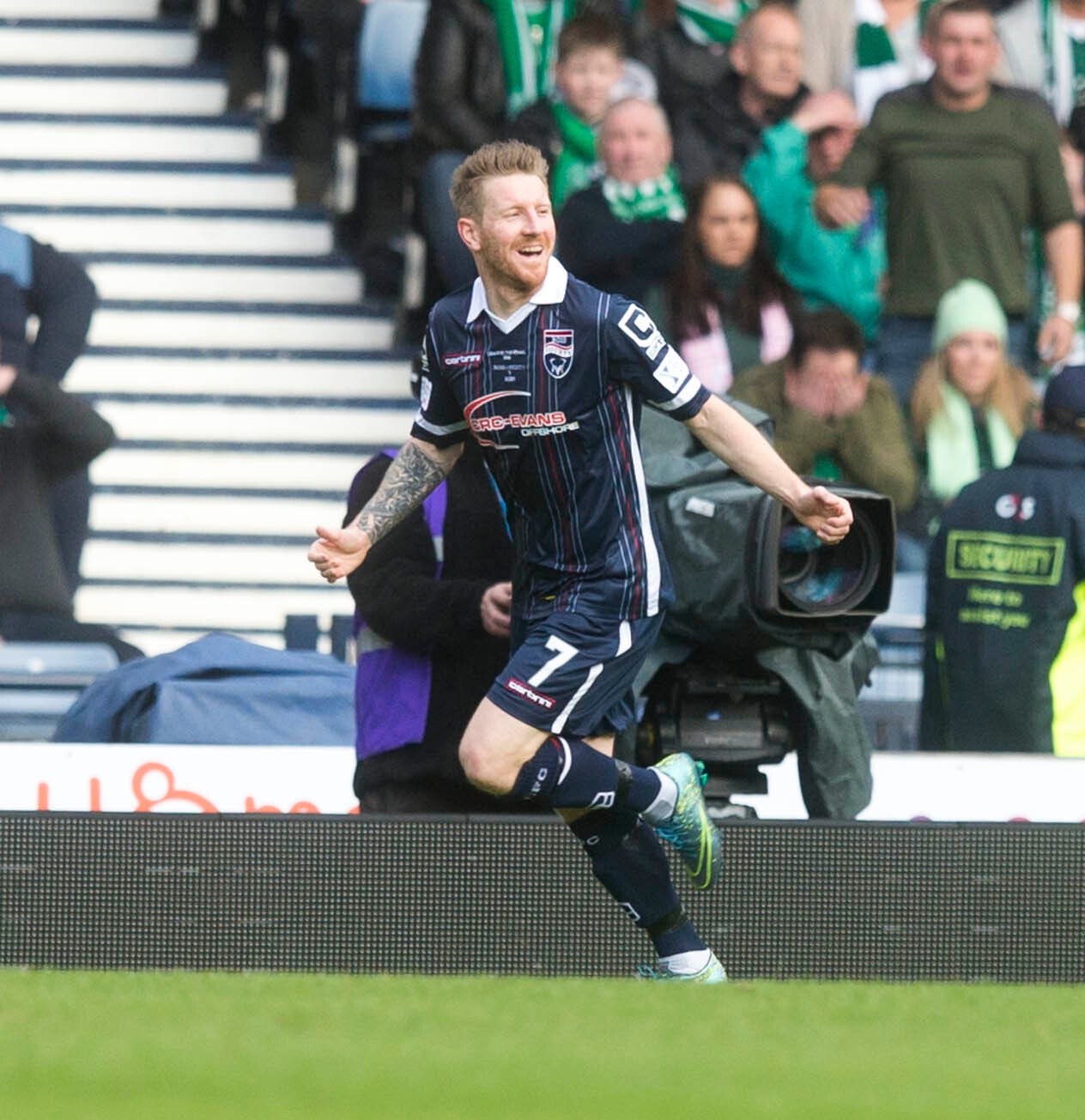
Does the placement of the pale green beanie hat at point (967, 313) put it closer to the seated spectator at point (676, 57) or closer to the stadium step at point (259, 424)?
the seated spectator at point (676, 57)

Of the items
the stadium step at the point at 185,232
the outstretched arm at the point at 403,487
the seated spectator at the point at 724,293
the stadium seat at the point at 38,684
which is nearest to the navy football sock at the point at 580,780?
the outstretched arm at the point at 403,487

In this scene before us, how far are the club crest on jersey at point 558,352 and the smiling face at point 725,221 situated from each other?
4452 mm

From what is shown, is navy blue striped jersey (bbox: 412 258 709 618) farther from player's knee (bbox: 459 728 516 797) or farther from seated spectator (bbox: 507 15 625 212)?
seated spectator (bbox: 507 15 625 212)

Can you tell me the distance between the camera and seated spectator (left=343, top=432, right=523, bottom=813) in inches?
247

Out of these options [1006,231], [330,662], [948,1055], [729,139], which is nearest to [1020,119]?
[1006,231]

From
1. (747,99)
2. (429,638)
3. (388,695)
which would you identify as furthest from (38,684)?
(747,99)

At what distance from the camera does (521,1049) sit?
435 centimetres

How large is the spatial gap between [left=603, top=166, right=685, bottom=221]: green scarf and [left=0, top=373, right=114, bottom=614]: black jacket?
7.27 feet

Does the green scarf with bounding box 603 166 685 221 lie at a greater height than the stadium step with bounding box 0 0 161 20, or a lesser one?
lesser

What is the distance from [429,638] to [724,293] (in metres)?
4.23

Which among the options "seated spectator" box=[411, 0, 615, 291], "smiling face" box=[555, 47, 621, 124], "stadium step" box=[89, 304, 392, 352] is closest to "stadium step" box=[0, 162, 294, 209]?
"stadium step" box=[89, 304, 392, 352]

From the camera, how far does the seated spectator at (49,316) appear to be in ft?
32.0

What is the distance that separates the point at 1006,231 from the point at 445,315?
5.33m

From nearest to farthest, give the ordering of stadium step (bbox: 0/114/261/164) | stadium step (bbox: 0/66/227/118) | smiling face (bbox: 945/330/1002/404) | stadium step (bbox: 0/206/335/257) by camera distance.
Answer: smiling face (bbox: 945/330/1002/404) < stadium step (bbox: 0/206/335/257) < stadium step (bbox: 0/114/261/164) < stadium step (bbox: 0/66/227/118)
